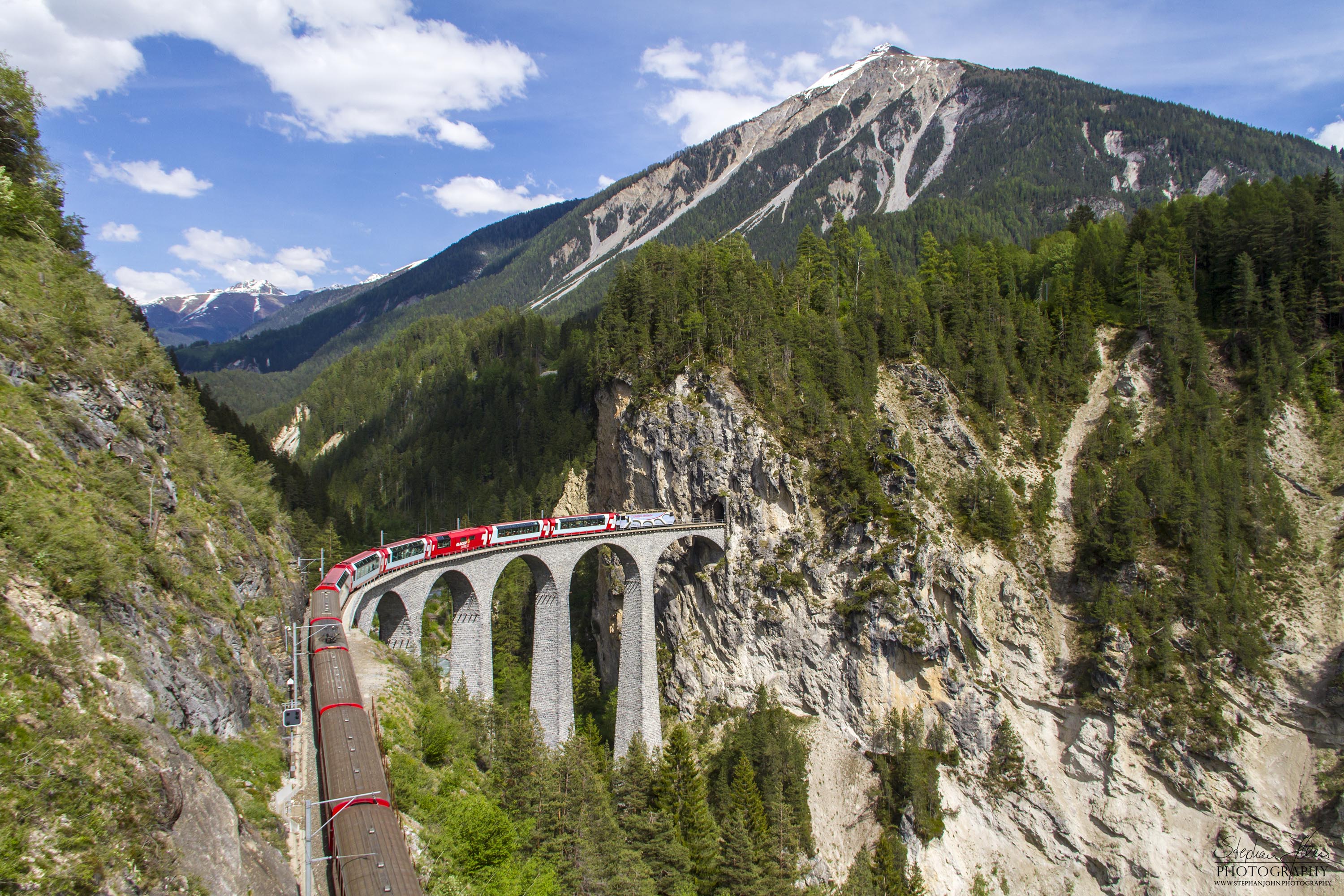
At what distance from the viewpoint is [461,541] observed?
40.5 m

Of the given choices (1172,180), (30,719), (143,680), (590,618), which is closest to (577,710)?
(590,618)

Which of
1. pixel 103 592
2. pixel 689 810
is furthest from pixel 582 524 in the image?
pixel 103 592

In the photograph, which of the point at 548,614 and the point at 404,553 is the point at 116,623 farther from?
the point at 548,614

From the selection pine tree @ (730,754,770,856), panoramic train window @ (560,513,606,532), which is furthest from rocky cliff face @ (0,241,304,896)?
pine tree @ (730,754,770,856)

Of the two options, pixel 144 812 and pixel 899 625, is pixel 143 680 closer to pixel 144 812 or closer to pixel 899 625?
pixel 144 812

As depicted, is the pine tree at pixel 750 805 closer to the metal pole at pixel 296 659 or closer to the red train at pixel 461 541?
the red train at pixel 461 541

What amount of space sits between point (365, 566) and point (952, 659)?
41.9 meters

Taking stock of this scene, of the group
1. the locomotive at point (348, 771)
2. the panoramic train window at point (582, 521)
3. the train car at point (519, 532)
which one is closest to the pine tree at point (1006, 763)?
the panoramic train window at point (582, 521)

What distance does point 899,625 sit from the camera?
172 feet

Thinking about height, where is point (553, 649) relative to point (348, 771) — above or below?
below

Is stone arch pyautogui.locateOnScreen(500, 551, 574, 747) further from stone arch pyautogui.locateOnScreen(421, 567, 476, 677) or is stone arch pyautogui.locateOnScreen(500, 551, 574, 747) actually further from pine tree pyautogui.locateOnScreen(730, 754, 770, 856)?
pine tree pyautogui.locateOnScreen(730, 754, 770, 856)

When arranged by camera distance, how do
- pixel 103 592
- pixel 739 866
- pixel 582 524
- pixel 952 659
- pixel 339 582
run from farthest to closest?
pixel 582 524
pixel 952 659
pixel 739 866
pixel 339 582
pixel 103 592

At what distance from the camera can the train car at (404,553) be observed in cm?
3684
